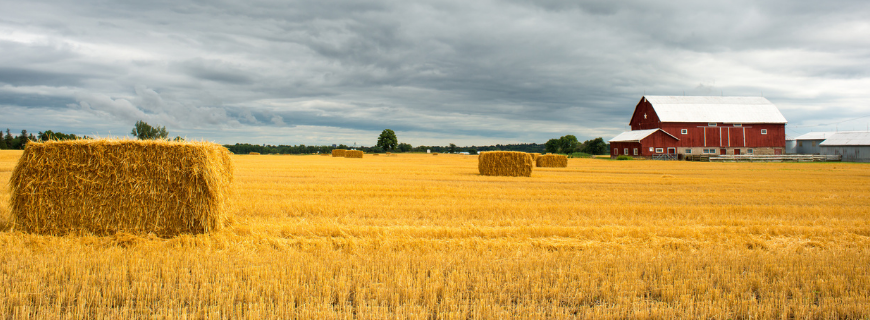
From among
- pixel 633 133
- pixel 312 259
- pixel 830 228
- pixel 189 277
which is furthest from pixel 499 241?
pixel 633 133

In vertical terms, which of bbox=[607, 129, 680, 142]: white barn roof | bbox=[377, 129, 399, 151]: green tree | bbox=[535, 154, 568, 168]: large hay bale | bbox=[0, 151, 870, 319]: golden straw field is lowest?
bbox=[0, 151, 870, 319]: golden straw field

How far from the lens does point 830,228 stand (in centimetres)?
897

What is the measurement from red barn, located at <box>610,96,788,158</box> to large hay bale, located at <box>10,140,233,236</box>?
203 feet

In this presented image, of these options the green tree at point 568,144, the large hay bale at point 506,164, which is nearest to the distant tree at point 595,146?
the green tree at point 568,144

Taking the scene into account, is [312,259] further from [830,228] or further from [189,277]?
[830,228]

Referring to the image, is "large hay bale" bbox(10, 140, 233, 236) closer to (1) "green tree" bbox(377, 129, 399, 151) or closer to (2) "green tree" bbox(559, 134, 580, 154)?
(1) "green tree" bbox(377, 129, 399, 151)

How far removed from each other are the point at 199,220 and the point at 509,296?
238 inches

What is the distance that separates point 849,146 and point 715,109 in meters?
17.0

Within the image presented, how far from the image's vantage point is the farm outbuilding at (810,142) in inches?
2827

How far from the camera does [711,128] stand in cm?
6419

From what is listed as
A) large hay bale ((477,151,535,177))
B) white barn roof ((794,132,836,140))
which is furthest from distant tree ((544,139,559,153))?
large hay bale ((477,151,535,177))

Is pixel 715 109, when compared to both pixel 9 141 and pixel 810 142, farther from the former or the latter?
pixel 9 141

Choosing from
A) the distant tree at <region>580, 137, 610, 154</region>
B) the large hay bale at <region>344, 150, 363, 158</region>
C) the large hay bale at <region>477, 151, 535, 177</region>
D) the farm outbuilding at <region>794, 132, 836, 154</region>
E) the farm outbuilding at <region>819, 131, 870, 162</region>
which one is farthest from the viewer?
the distant tree at <region>580, 137, 610, 154</region>

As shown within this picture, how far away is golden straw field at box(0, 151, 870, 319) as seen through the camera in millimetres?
4500
